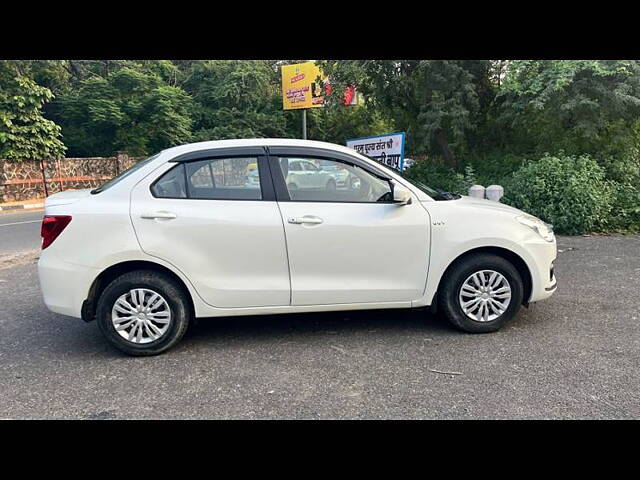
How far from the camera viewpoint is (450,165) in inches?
429

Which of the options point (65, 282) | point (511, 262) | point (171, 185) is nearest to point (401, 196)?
point (511, 262)

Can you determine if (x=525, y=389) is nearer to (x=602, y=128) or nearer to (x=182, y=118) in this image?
(x=602, y=128)

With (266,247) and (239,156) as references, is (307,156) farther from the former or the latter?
(266,247)

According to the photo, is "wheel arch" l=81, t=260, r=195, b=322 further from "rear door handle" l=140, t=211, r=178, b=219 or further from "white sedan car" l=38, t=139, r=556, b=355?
"rear door handle" l=140, t=211, r=178, b=219

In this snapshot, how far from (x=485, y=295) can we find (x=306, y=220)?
5.48ft

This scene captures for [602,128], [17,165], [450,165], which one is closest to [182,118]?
[17,165]

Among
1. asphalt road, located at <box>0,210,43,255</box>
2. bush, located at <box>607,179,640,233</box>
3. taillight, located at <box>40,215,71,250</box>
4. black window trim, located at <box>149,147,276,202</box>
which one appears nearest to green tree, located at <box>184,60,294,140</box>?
asphalt road, located at <box>0,210,43,255</box>

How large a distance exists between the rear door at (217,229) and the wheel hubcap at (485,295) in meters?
1.54

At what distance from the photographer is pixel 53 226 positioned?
359 cm

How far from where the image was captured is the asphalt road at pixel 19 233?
28.2 feet

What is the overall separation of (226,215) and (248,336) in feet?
3.74

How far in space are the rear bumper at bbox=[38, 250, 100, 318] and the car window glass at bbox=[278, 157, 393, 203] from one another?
1.73 meters

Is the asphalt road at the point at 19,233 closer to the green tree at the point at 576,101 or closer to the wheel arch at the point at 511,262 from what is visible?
the wheel arch at the point at 511,262

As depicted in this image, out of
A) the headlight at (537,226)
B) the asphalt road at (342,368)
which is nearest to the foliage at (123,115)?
the asphalt road at (342,368)
